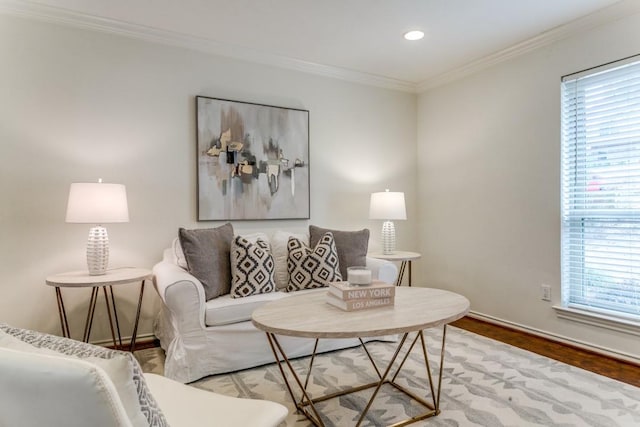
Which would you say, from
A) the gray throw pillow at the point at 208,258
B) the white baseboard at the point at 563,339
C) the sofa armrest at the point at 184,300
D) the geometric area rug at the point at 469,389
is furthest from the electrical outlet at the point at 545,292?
the sofa armrest at the point at 184,300

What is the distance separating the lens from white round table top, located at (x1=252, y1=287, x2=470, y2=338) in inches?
62.1

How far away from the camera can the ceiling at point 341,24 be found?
8.83 ft

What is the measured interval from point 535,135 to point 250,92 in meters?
2.48

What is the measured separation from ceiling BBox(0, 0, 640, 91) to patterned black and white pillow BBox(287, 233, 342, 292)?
1712 millimetres

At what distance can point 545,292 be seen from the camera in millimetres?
3217

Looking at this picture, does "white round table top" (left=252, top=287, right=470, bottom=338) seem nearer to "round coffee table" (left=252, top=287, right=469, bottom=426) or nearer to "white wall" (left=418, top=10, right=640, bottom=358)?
"round coffee table" (left=252, top=287, right=469, bottom=426)

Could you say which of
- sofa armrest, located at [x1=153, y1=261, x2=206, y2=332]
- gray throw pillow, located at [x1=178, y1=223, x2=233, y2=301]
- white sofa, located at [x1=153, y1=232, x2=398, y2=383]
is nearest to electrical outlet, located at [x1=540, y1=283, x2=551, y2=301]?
white sofa, located at [x1=153, y1=232, x2=398, y2=383]

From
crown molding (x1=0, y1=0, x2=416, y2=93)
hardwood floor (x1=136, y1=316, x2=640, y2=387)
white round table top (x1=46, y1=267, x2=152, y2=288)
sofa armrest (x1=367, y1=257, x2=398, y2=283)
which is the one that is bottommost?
hardwood floor (x1=136, y1=316, x2=640, y2=387)

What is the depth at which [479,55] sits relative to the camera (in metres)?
3.62

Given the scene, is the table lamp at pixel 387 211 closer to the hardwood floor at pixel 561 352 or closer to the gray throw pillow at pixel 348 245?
the gray throw pillow at pixel 348 245

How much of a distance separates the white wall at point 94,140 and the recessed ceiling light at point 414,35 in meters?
1.05

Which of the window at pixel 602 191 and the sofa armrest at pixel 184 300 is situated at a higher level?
the window at pixel 602 191

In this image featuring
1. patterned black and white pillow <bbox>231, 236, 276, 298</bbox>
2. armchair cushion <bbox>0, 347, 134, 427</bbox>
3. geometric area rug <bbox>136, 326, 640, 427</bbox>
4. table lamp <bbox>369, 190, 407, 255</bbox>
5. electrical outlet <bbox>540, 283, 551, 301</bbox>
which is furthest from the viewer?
table lamp <bbox>369, 190, 407, 255</bbox>

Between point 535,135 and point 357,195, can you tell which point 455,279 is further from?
point 535,135
